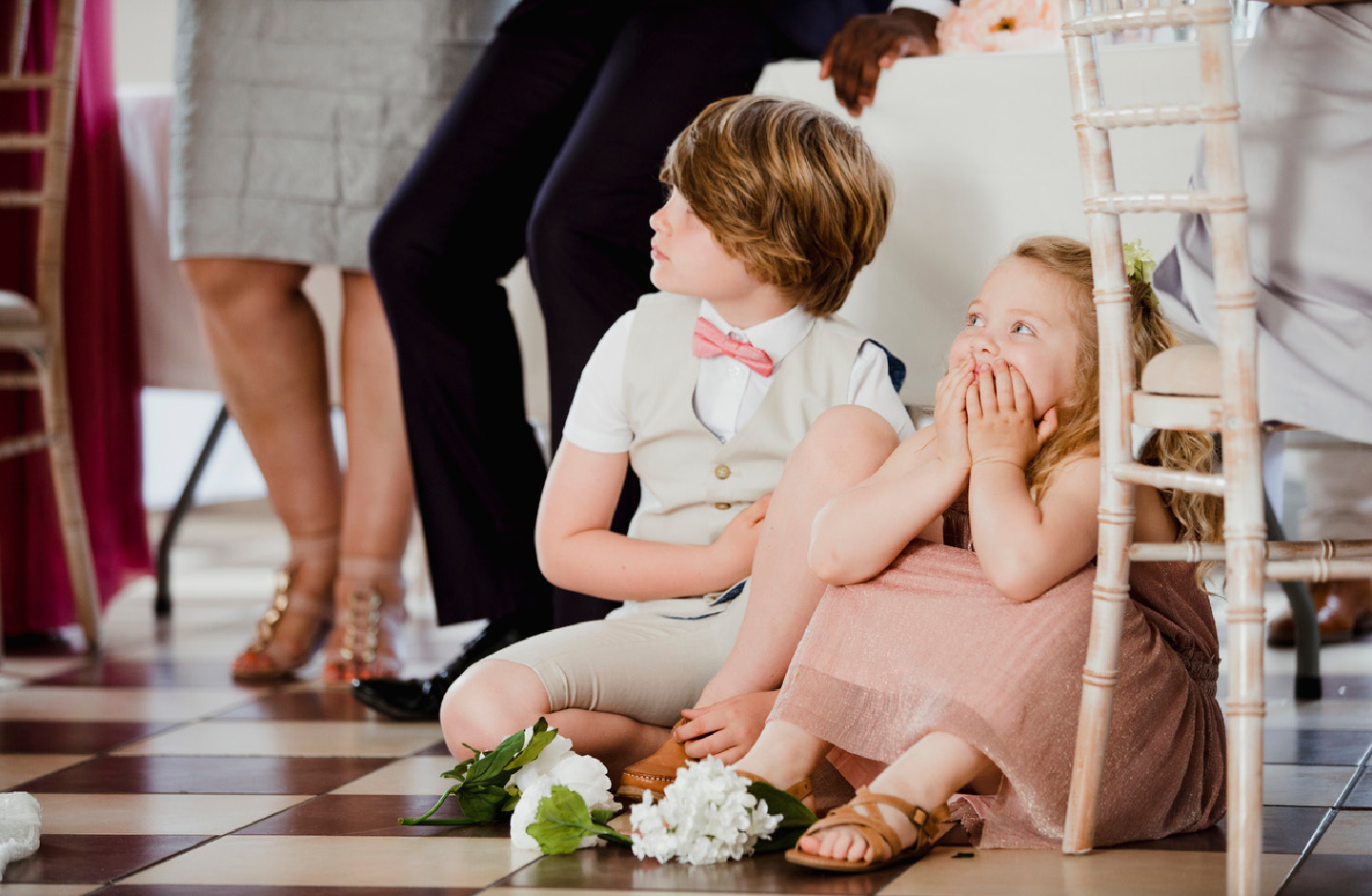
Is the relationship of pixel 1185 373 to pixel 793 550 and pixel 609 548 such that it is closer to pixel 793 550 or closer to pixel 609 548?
pixel 793 550

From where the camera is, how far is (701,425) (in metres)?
1.64

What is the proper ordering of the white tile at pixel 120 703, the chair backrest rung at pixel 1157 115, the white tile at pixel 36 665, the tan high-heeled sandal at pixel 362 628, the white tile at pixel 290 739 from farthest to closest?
the white tile at pixel 36 665, the tan high-heeled sandal at pixel 362 628, the white tile at pixel 120 703, the white tile at pixel 290 739, the chair backrest rung at pixel 1157 115

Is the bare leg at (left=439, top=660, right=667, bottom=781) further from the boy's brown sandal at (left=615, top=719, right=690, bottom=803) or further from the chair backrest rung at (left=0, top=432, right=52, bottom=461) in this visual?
the chair backrest rung at (left=0, top=432, right=52, bottom=461)

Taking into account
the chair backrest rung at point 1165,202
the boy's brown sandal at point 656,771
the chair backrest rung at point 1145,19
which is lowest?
the boy's brown sandal at point 656,771

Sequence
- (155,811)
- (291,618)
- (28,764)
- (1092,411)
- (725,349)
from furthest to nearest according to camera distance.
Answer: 1. (291,618)
2. (28,764)
3. (725,349)
4. (155,811)
5. (1092,411)

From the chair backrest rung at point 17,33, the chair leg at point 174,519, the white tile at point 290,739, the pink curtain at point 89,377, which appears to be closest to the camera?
the white tile at point 290,739

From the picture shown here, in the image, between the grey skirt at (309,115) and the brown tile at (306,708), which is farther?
the grey skirt at (309,115)

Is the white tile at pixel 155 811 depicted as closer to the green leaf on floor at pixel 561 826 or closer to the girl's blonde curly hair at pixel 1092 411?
the green leaf on floor at pixel 561 826

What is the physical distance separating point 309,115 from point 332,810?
1.19 metres

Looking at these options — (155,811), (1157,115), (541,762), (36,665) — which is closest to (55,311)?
(36,665)

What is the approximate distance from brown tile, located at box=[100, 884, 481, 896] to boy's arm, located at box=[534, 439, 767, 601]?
0.49 m

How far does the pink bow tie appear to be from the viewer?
163cm

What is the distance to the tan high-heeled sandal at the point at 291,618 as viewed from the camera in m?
2.30

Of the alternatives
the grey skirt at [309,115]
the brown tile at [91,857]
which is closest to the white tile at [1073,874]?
the brown tile at [91,857]
